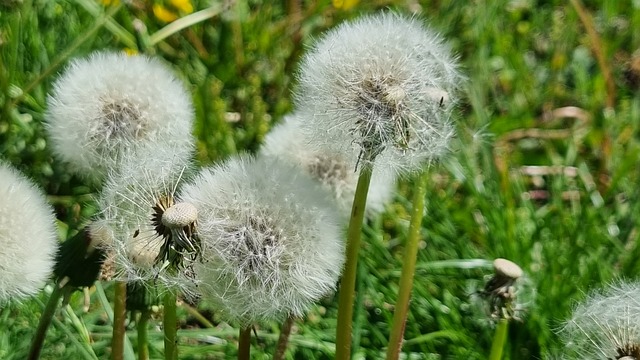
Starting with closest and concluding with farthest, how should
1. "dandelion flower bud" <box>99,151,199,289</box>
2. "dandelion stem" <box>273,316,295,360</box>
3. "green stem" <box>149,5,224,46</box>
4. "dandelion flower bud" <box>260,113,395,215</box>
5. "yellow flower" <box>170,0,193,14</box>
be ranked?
1. "dandelion flower bud" <box>99,151,199,289</box>
2. "dandelion stem" <box>273,316,295,360</box>
3. "dandelion flower bud" <box>260,113,395,215</box>
4. "green stem" <box>149,5,224,46</box>
5. "yellow flower" <box>170,0,193,14</box>

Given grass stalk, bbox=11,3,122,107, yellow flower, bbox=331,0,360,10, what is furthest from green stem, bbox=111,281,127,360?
yellow flower, bbox=331,0,360,10

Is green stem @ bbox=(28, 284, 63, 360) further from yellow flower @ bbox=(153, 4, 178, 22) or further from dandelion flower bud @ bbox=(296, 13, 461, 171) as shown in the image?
yellow flower @ bbox=(153, 4, 178, 22)

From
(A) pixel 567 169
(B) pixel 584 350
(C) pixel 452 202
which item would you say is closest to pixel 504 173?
(C) pixel 452 202

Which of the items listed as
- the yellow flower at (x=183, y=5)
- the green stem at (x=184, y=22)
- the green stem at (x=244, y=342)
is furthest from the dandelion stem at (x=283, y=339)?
the yellow flower at (x=183, y=5)

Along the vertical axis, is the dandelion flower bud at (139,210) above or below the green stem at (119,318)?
above

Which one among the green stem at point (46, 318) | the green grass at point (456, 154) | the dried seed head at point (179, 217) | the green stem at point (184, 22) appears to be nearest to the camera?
the dried seed head at point (179, 217)

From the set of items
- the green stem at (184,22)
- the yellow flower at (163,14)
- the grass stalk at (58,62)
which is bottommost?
the grass stalk at (58,62)

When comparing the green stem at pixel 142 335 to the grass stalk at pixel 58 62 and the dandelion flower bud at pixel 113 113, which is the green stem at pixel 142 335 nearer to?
the dandelion flower bud at pixel 113 113
